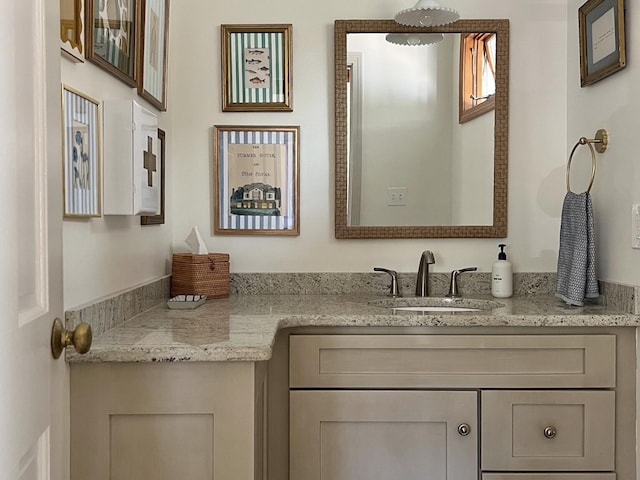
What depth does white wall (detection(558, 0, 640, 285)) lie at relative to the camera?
1880mm

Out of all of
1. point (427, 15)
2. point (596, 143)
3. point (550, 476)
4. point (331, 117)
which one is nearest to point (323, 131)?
point (331, 117)

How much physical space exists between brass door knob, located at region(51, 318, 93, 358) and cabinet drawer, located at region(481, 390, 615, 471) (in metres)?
1.26

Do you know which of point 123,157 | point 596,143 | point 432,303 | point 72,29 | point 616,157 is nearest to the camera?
point 72,29

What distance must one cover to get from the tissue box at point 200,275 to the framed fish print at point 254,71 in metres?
0.58

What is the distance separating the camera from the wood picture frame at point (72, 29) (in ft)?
4.35

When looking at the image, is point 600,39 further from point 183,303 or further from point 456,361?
point 183,303

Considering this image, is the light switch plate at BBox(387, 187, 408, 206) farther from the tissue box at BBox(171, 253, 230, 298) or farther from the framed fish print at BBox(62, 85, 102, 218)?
the framed fish print at BBox(62, 85, 102, 218)

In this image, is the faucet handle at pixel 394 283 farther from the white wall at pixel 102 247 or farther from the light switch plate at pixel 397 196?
the white wall at pixel 102 247

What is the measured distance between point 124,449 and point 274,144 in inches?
53.5

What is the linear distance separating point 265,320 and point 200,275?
547mm

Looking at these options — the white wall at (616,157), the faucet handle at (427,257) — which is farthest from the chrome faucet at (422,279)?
the white wall at (616,157)

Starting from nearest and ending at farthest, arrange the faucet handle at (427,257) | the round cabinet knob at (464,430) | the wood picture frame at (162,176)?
the round cabinet knob at (464,430)
the wood picture frame at (162,176)
the faucet handle at (427,257)

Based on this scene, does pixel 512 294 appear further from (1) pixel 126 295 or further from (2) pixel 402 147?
(1) pixel 126 295

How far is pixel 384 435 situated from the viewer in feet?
6.09
